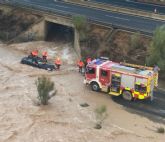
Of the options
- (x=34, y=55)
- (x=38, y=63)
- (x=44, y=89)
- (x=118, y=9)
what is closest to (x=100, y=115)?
(x=44, y=89)

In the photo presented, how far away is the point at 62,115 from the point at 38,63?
12631 millimetres

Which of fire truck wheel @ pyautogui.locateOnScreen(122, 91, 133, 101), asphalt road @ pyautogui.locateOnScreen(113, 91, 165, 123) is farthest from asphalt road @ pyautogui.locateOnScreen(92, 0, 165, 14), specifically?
fire truck wheel @ pyautogui.locateOnScreen(122, 91, 133, 101)

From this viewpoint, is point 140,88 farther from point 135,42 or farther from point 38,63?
point 38,63

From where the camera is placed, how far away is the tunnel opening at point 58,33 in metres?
61.8

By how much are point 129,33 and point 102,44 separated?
3276 mm

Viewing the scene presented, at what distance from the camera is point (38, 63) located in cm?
5112

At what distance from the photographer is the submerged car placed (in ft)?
167

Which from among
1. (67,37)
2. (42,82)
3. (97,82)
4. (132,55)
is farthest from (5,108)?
(67,37)

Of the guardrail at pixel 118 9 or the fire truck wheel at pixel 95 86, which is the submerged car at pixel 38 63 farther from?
the guardrail at pixel 118 9

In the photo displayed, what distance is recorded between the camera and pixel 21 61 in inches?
2071

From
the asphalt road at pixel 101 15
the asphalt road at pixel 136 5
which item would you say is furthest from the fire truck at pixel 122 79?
the asphalt road at pixel 136 5

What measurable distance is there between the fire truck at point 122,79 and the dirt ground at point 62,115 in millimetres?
1169

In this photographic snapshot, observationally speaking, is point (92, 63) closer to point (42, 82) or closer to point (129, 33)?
point (42, 82)

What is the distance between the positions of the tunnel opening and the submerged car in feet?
32.3
